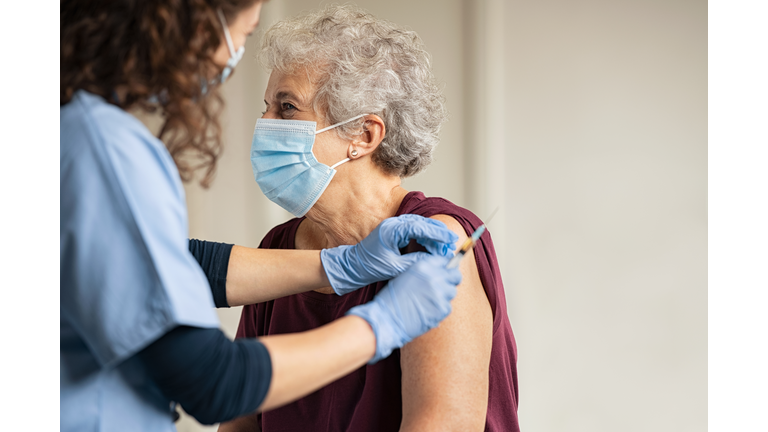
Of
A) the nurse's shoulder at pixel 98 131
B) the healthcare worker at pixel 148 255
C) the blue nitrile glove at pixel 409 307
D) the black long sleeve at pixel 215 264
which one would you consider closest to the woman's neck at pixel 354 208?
the black long sleeve at pixel 215 264

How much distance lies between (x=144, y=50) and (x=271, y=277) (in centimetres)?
66

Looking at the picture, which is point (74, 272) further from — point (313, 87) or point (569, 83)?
point (569, 83)

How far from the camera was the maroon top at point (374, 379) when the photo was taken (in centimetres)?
134

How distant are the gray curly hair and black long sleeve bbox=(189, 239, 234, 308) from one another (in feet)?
1.45

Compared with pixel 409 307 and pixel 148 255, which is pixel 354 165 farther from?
pixel 148 255

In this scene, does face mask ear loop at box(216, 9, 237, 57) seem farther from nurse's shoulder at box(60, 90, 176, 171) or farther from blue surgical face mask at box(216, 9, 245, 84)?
nurse's shoulder at box(60, 90, 176, 171)

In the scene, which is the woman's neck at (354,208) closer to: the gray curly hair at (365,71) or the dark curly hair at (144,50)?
the gray curly hair at (365,71)

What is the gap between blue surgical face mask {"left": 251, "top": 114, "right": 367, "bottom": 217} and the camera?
1.47 m

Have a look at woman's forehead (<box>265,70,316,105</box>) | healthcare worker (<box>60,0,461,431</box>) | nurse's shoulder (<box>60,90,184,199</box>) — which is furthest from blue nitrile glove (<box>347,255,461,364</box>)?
woman's forehead (<box>265,70,316,105</box>)

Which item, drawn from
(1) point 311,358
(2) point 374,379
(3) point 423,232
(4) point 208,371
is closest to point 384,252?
(3) point 423,232

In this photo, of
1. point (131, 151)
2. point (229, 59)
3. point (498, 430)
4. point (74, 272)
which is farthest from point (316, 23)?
point (498, 430)

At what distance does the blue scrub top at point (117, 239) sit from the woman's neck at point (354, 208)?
75 centimetres

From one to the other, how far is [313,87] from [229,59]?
0.56 m

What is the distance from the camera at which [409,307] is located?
97cm
